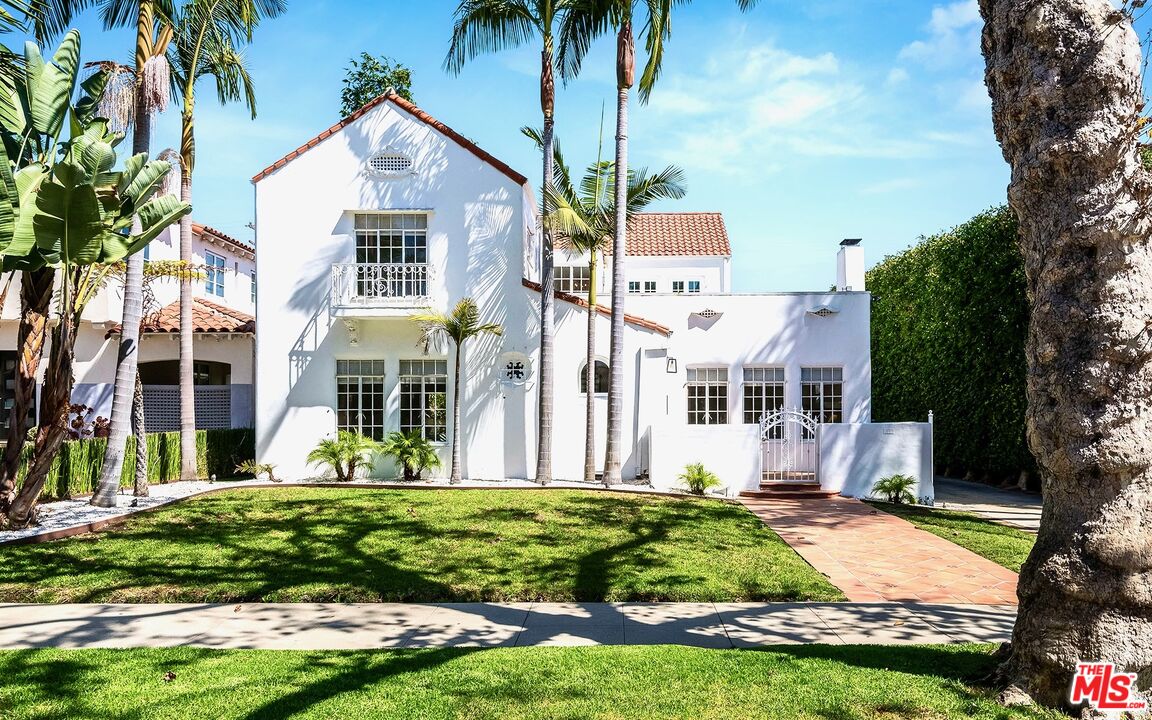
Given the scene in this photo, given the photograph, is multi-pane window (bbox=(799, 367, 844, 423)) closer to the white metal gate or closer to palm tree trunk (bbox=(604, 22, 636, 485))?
the white metal gate

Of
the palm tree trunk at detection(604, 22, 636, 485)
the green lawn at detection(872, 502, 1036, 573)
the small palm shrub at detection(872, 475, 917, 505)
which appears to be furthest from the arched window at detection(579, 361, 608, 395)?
the green lawn at detection(872, 502, 1036, 573)

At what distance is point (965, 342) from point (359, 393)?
14.6 meters

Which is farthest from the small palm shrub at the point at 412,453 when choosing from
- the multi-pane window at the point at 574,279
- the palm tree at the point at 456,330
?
the multi-pane window at the point at 574,279

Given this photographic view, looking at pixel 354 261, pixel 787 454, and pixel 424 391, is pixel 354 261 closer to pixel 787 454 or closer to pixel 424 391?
pixel 424 391

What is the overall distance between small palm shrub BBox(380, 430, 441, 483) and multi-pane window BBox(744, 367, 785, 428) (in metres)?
7.64

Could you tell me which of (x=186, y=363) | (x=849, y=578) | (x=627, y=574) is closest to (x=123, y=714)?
(x=627, y=574)

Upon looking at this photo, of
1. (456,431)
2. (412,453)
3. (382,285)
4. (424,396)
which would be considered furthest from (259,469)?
(382,285)

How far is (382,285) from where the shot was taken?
18.0m

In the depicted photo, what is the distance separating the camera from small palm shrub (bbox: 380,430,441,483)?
17328 mm

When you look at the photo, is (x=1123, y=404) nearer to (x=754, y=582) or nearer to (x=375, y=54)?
(x=754, y=582)

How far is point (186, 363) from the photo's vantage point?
57.3 ft

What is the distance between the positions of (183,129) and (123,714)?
48.1 feet

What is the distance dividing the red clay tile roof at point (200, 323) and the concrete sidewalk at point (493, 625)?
13018 millimetres

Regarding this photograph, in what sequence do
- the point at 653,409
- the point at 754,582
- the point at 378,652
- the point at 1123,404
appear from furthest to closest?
the point at 653,409
the point at 754,582
the point at 378,652
the point at 1123,404
